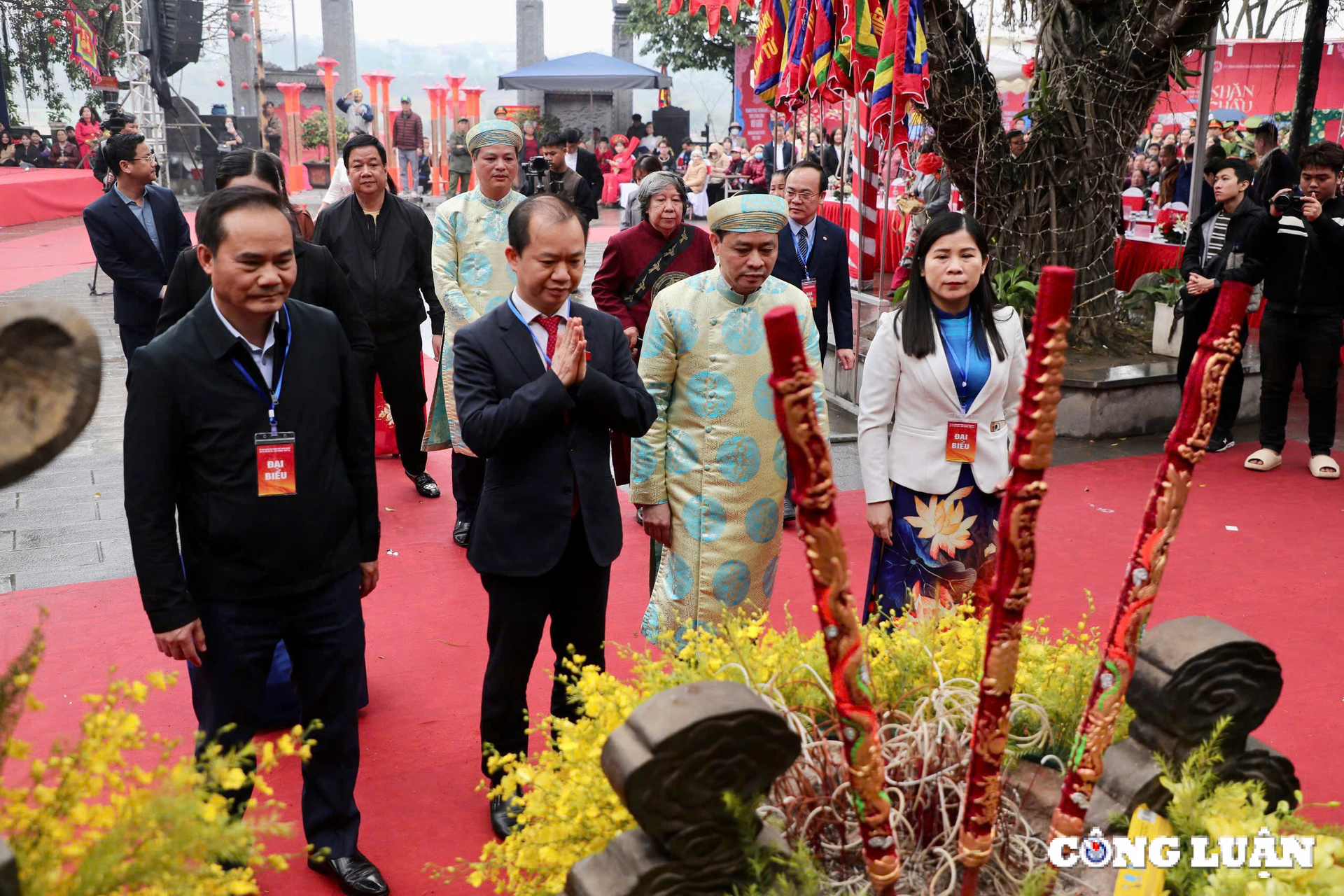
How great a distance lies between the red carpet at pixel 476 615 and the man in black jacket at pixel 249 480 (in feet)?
1.67

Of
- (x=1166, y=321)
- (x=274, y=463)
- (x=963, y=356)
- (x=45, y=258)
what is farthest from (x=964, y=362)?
(x=45, y=258)

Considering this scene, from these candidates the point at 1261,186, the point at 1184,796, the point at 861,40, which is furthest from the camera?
the point at 1261,186

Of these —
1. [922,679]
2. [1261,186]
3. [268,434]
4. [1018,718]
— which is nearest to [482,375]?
[268,434]

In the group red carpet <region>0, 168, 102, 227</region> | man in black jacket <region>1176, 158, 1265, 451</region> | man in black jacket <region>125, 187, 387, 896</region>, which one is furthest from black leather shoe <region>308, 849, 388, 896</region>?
red carpet <region>0, 168, 102, 227</region>

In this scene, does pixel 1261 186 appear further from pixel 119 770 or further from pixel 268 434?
pixel 119 770

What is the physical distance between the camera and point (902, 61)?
5.79 meters

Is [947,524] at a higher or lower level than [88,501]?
higher

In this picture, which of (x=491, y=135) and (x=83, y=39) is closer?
(x=491, y=135)

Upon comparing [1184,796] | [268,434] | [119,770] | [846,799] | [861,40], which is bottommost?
[846,799]

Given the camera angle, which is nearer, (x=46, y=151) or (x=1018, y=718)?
(x=1018, y=718)

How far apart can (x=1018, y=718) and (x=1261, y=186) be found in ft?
24.5

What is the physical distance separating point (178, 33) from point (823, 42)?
620 inches

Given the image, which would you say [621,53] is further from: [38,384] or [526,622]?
[38,384]

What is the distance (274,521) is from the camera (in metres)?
2.33
